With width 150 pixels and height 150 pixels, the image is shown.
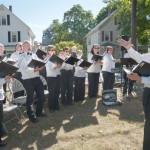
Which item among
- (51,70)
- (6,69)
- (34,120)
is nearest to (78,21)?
(51,70)

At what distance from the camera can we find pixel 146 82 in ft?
19.1

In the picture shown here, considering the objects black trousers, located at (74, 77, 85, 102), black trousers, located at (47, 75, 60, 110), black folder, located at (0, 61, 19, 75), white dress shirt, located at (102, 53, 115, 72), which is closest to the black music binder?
black folder, located at (0, 61, 19, 75)

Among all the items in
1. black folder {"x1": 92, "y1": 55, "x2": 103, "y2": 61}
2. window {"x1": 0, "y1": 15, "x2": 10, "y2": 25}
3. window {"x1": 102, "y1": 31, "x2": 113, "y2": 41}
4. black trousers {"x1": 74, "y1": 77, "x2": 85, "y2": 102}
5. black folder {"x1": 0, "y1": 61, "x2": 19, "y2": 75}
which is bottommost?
black trousers {"x1": 74, "y1": 77, "x2": 85, "y2": 102}

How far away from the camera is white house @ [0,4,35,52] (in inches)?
1906

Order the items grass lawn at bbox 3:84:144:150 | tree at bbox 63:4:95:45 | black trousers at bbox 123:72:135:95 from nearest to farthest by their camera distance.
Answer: grass lawn at bbox 3:84:144:150 < black trousers at bbox 123:72:135:95 < tree at bbox 63:4:95:45

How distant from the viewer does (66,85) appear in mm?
11180

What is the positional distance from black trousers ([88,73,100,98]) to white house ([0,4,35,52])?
1467 inches

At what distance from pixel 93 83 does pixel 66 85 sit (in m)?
1.43

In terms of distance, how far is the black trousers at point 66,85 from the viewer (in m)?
11.0

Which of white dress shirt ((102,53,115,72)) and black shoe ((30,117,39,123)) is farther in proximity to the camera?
white dress shirt ((102,53,115,72))

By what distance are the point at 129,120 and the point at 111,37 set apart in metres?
41.2

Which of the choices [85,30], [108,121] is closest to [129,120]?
[108,121]

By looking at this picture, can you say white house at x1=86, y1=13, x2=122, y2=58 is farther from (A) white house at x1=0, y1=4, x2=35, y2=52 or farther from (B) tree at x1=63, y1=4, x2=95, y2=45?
(B) tree at x1=63, y1=4, x2=95, y2=45

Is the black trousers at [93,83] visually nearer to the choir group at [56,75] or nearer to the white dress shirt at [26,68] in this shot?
the choir group at [56,75]
